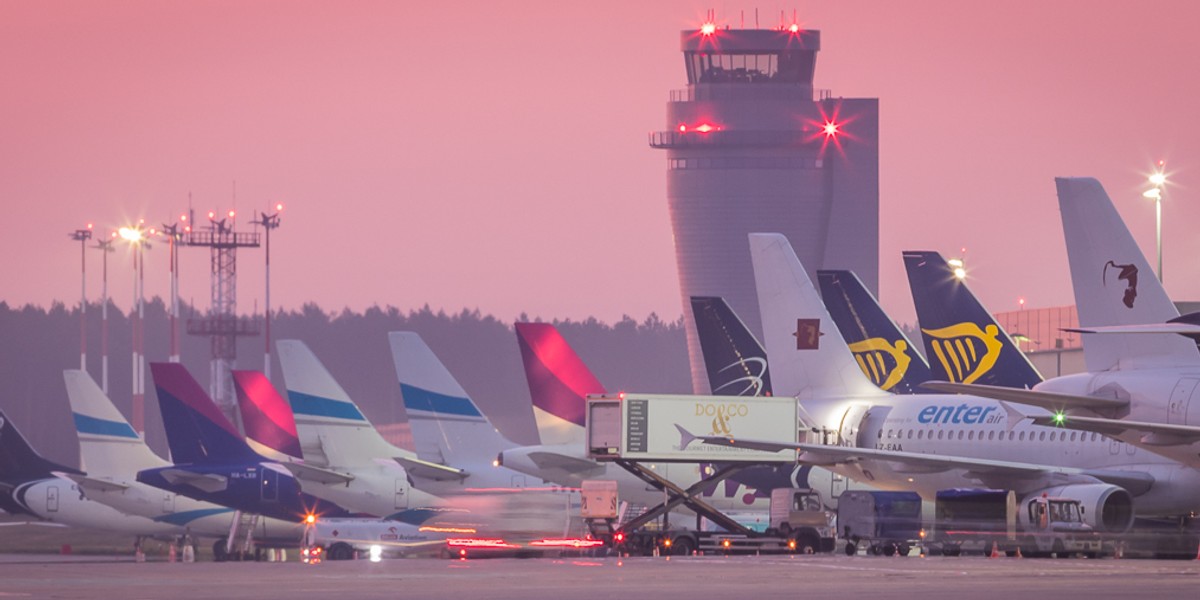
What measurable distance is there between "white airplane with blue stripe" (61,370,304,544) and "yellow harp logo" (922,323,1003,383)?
30611 millimetres

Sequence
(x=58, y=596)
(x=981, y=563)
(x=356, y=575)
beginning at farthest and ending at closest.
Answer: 1. (x=981, y=563)
2. (x=356, y=575)
3. (x=58, y=596)

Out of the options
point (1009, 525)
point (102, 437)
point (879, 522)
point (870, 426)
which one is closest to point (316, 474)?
point (102, 437)

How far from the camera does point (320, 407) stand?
75.3 m

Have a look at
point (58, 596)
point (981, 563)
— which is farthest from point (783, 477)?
point (58, 596)

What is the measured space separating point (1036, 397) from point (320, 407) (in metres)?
41.4

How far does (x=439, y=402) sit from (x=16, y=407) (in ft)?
412

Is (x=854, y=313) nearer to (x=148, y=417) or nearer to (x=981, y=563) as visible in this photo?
(x=981, y=563)

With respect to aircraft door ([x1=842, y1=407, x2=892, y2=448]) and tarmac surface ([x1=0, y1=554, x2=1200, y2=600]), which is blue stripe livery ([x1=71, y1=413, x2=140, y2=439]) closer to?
aircraft door ([x1=842, y1=407, x2=892, y2=448])

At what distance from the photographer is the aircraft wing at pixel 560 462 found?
62938 millimetres

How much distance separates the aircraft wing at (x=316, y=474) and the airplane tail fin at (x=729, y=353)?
14837mm

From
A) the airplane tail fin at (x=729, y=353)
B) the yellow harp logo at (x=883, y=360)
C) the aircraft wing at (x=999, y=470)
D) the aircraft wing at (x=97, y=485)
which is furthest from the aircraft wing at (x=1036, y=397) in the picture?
the aircraft wing at (x=97, y=485)

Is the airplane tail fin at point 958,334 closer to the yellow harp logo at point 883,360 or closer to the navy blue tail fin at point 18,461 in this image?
the yellow harp logo at point 883,360

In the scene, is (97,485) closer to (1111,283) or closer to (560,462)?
(560,462)

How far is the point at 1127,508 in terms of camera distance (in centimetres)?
4278
